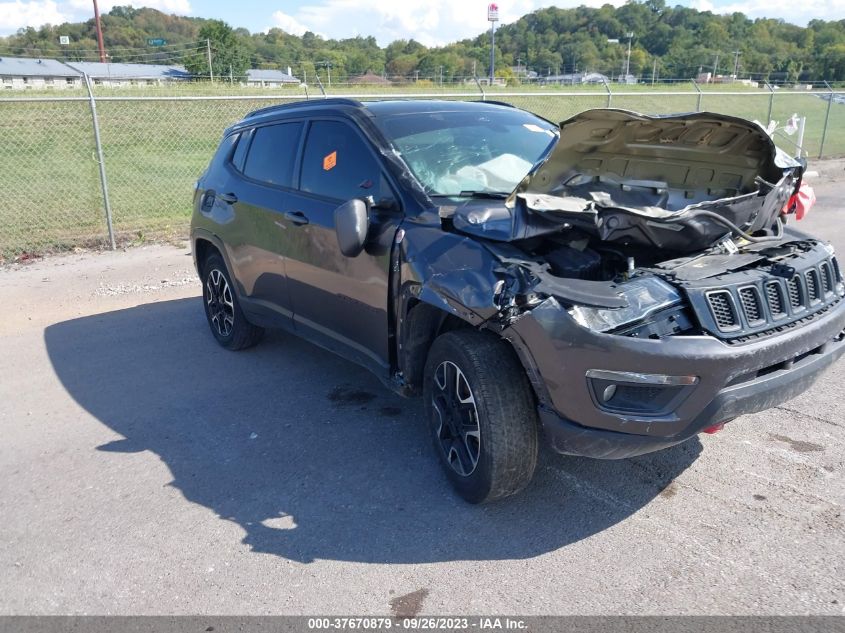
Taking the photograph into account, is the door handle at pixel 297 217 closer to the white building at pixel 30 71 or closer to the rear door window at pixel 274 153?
the rear door window at pixel 274 153

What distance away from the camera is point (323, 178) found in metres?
4.52

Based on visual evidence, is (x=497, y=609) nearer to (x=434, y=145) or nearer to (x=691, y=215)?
(x=691, y=215)

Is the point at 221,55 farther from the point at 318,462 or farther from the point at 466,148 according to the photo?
the point at 318,462

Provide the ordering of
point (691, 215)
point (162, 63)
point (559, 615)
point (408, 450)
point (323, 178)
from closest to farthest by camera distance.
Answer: point (559, 615)
point (691, 215)
point (408, 450)
point (323, 178)
point (162, 63)

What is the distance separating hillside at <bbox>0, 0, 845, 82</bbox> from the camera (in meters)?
52.0

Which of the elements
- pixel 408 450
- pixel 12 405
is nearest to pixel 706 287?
pixel 408 450

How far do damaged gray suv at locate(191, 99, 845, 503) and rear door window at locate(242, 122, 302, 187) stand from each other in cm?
2

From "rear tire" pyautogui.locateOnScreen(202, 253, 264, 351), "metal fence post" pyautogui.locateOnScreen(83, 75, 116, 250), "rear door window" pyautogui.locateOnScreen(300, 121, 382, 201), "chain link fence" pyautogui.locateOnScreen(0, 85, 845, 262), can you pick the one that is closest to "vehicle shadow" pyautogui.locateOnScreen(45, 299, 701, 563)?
"rear tire" pyautogui.locateOnScreen(202, 253, 264, 351)

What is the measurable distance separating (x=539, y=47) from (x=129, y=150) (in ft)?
210

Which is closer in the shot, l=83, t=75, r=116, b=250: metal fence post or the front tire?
the front tire

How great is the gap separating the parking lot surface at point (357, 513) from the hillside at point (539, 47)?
43.8 metres

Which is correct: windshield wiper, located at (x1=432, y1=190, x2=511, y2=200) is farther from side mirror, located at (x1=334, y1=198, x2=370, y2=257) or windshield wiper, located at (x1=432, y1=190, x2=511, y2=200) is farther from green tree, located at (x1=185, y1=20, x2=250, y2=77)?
green tree, located at (x1=185, y1=20, x2=250, y2=77)

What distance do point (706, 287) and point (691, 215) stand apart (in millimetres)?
414

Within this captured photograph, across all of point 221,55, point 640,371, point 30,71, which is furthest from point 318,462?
point 221,55
